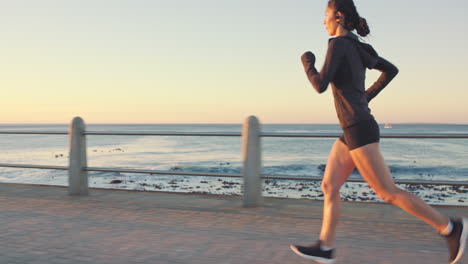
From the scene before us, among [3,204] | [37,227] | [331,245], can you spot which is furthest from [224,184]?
[331,245]

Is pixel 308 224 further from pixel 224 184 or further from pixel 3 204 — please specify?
pixel 224 184

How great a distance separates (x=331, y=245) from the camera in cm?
346

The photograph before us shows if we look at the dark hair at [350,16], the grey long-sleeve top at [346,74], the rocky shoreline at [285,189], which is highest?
the dark hair at [350,16]

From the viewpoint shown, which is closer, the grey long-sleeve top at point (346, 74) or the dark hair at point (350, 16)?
the grey long-sleeve top at point (346, 74)

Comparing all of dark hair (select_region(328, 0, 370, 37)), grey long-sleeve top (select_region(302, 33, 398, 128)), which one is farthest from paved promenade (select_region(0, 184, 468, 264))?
dark hair (select_region(328, 0, 370, 37))

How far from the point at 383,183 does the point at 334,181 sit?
0.37 metres

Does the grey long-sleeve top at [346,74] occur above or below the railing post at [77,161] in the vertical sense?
above

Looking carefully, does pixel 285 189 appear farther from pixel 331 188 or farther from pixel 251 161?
pixel 331 188

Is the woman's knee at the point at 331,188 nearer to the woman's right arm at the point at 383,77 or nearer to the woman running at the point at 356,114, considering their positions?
the woman running at the point at 356,114

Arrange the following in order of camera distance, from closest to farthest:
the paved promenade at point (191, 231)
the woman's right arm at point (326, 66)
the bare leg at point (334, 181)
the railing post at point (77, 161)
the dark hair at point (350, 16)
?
the woman's right arm at point (326, 66), the dark hair at point (350, 16), the bare leg at point (334, 181), the paved promenade at point (191, 231), the railing post at point (77, 161)

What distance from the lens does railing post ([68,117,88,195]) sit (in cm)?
691

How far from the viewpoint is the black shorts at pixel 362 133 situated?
313cm

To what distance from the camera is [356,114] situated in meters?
3.14

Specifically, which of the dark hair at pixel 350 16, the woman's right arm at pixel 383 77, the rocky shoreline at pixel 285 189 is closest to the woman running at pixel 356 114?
the dark hair at pixel 350 16
